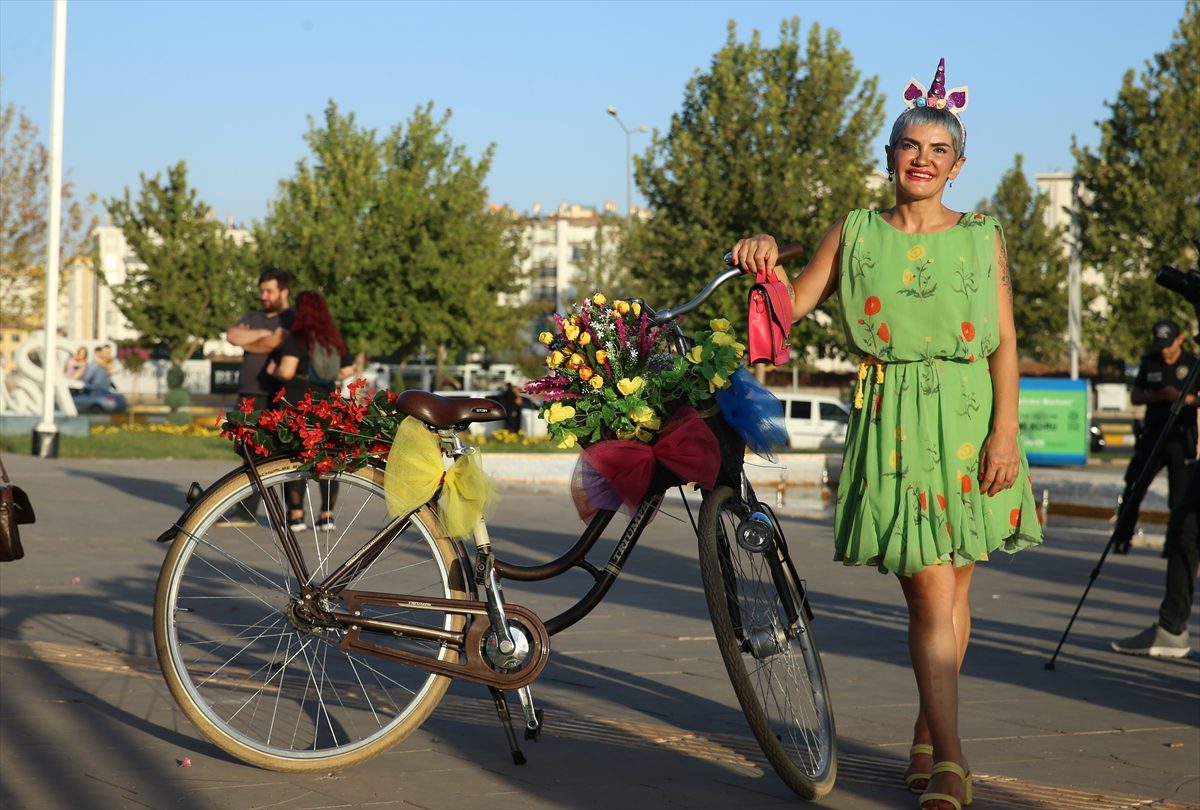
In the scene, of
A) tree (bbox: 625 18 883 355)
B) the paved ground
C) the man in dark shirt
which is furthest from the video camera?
tree (bbox: 625 18 883 355)

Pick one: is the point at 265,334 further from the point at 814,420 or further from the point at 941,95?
the point at 814,420

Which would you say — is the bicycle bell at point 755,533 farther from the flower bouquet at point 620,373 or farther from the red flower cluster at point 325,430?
the red flower cluster at point 325,430

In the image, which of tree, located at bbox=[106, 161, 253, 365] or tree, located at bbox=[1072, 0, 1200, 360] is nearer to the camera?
tree, located at bbox=[1072, 0, 1200, 360]

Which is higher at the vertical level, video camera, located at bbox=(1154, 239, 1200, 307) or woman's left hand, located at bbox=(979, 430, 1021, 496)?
video camera, located at bbox=(1154, 239, 1200, 307)

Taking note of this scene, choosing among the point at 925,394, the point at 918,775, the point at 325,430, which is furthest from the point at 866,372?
the point at 325,430

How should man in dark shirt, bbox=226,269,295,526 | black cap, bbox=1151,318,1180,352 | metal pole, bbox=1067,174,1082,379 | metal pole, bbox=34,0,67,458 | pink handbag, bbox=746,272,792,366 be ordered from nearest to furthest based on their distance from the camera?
pink handbag, bbox=746,272,792,366 < man in dark shirt, bbox=226,269,295,526 < black cap, bbox=1151,318,1180,352 < metal pole, bbox=34,0,67,458 < metal pole, bbox=1067,174,1082,379

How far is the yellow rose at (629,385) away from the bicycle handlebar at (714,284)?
8.5 inches

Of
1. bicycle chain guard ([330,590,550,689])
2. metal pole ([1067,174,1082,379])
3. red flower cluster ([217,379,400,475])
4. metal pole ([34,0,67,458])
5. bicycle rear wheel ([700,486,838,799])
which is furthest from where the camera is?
metal pole ([1067,174,1082,379])

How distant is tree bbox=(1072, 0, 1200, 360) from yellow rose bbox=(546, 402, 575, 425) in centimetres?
3454

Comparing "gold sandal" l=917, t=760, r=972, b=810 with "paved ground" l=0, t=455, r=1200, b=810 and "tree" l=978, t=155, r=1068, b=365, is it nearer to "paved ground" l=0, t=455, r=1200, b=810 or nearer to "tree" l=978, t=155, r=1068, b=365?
"paved ground" l=0, t=455, r=1200, b=810

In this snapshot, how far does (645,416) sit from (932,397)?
2.64 ft

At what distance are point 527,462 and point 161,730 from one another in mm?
16547

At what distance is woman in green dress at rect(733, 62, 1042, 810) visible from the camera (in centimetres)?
434

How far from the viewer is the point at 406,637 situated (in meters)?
4.48
